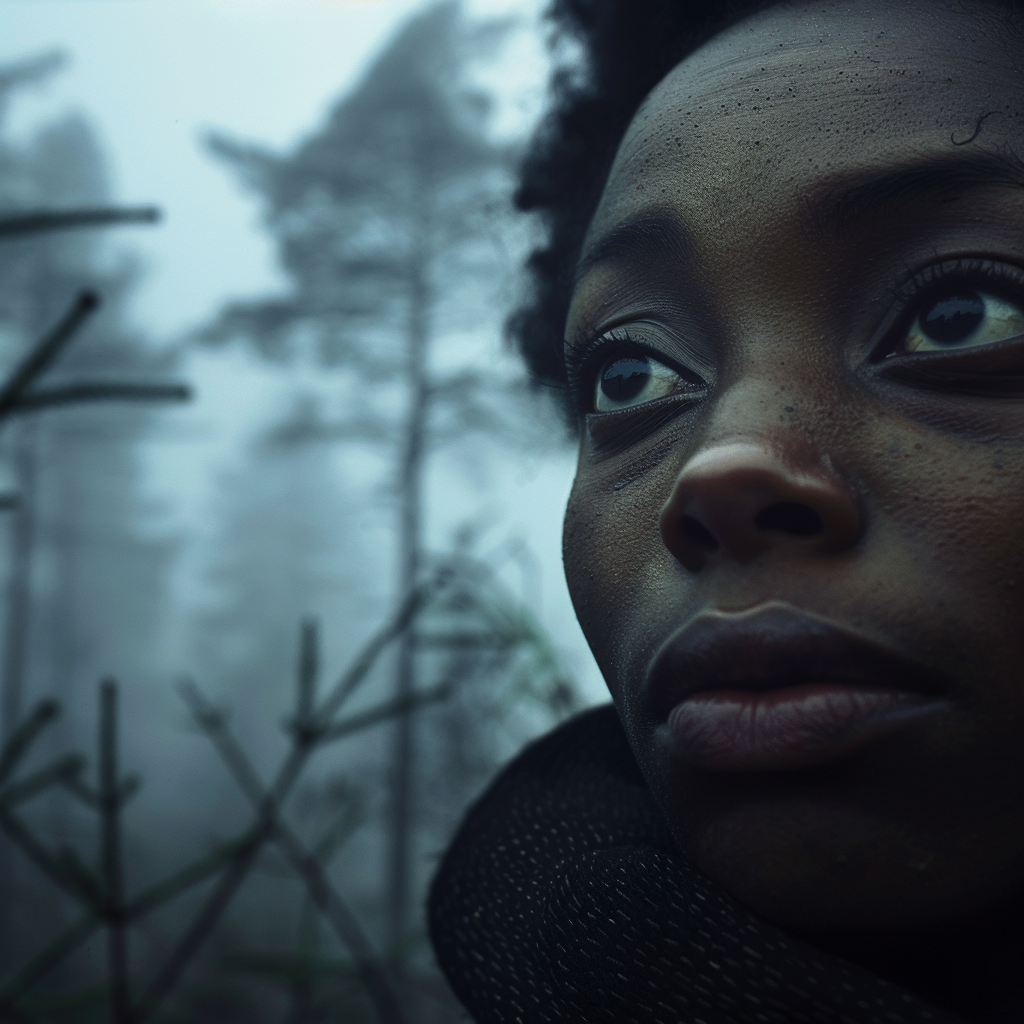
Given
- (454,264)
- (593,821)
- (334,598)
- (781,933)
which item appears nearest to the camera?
(781,933)

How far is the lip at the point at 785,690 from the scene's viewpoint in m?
0.55

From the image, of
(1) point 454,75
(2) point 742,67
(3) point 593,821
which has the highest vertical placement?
(1) point 454,75

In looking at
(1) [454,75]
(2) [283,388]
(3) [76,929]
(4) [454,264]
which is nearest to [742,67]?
(3) [76,929]

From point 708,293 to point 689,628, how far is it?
30 centimetres

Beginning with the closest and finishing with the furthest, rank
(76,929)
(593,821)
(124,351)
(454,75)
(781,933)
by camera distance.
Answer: (781,933) < (593,821) < (76,929) < (454,75) < (124,351)

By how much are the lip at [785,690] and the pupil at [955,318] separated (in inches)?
10.0

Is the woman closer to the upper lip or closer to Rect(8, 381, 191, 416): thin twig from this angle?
the upper lip

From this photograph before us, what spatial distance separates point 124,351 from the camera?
9.83 meters

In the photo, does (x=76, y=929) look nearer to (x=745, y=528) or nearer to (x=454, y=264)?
(x=745, y=528)

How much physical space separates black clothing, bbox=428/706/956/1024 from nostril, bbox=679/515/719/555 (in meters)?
0.26

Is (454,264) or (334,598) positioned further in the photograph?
(334,598)

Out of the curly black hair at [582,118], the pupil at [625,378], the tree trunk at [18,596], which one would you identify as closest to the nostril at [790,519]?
the pupil at [625,378]

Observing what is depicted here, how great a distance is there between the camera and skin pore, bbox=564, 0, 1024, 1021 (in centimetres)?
55

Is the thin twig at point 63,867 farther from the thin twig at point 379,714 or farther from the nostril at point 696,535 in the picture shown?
the nostril at point 696,535
